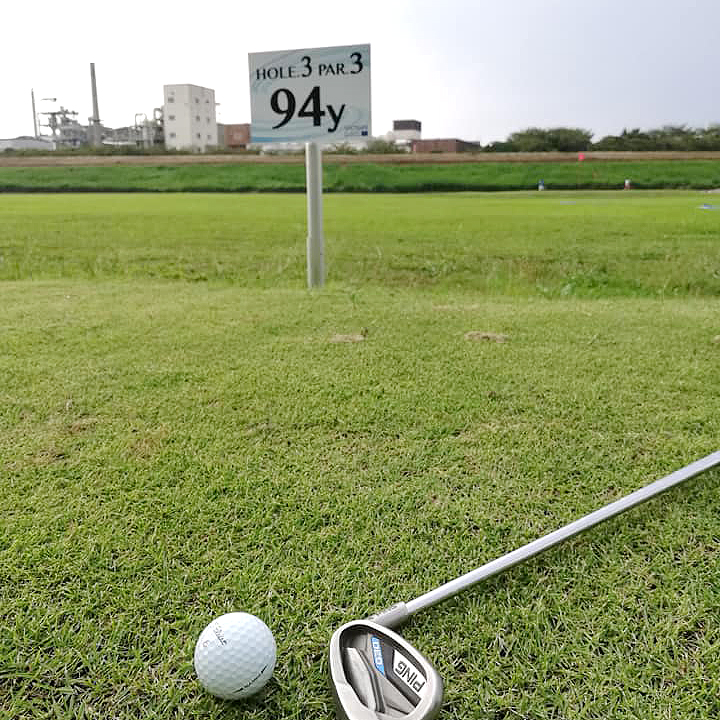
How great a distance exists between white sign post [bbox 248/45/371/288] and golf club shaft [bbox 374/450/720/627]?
3599 millimetres

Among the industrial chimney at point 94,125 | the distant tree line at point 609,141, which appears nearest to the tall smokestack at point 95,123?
the industrial chimney at point 94,125

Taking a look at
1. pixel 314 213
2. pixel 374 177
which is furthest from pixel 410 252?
pixel 374 177

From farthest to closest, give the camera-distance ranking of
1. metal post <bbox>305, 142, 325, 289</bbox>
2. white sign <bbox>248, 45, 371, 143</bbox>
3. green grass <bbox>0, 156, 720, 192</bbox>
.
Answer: green grass <bbox>0, 156, 720, 192</bbox> → metal post <bbox>305, 142, 325, 289</bbox> → white sign <bbox>248, 45, 371, 143</bbox>

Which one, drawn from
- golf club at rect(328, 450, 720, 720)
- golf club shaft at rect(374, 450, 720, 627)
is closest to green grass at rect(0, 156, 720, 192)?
golf club shaft at rect(374, 450, 720, 627)

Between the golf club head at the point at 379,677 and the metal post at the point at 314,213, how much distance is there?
4.10m

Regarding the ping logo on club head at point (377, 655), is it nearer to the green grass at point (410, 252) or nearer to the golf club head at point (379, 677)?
the golf club head at point (379, 677)

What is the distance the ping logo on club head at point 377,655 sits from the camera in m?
1.18

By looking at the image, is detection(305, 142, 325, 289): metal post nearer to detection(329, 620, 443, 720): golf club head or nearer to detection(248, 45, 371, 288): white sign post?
detection(248, 45, 371, 288): white sign post

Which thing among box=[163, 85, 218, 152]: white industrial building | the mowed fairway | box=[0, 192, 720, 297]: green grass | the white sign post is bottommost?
the mowed fairway

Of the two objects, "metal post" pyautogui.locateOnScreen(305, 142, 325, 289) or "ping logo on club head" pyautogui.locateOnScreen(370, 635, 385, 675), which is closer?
"ping logo on club head" pyautogui.locateOnScreen(370, 635, 385, 675)

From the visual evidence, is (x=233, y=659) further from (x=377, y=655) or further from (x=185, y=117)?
(x=185, y=117)

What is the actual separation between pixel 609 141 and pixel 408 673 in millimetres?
36812

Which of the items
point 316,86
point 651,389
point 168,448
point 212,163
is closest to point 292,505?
point 168,448

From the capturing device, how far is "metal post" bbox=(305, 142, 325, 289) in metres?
4.86
